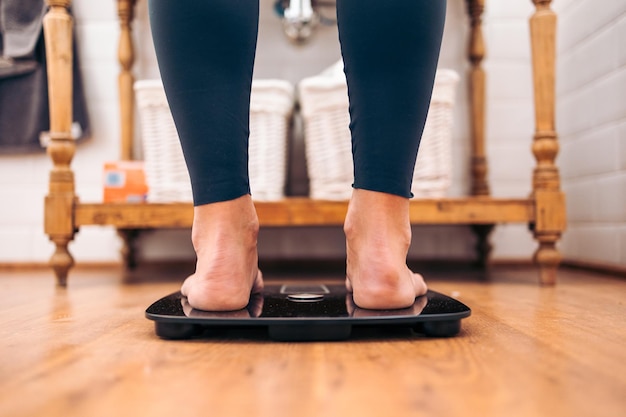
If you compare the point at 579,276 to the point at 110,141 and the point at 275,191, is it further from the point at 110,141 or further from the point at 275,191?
the point at 110,141

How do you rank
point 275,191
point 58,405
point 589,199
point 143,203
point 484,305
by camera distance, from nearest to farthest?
1. point 58,405
2. point 484,305
3. point 143,203
4. point 275,191
5. point 589,199

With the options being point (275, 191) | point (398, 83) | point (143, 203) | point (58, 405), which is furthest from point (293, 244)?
point (58, 405)

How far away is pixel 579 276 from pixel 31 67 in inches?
63.8

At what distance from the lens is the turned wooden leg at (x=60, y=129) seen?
112 centimetres

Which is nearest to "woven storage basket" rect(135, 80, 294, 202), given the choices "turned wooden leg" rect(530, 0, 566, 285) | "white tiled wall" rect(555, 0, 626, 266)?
"turned wooden leg" rect(530, 0, 566, 285)

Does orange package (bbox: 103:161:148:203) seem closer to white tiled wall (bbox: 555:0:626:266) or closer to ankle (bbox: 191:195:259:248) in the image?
ankle (bbox: 191:195:259:248)

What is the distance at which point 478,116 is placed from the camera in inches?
60.4

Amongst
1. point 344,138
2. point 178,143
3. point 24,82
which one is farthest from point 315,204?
point 24,82

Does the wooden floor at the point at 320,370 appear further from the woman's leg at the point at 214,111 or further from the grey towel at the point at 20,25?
the grey towel at the point at 20,25

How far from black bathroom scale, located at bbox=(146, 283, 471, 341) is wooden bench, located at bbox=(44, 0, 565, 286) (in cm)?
47

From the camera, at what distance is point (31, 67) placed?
1527mm

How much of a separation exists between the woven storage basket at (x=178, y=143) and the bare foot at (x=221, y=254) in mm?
588

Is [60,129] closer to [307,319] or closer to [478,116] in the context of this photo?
[307,319]

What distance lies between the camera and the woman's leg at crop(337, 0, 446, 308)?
0.58 meters
